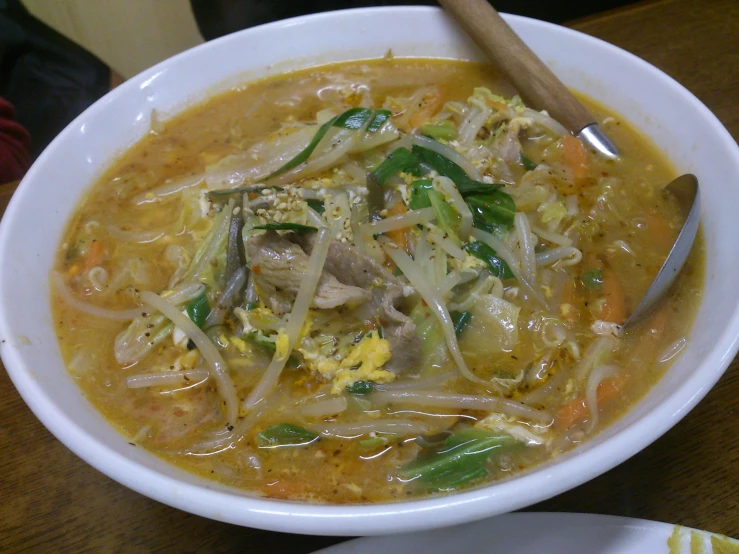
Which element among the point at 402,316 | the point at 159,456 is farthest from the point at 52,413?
Result: the point at 402,316

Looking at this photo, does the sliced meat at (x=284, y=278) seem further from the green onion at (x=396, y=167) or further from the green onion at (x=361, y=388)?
the green onion at (x=396, y=167)

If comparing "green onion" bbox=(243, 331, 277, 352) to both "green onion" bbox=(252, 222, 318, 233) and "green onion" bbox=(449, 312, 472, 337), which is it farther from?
"green onion" bbox=(449, 312, 472, 337)

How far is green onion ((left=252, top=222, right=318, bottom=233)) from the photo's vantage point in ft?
4.94

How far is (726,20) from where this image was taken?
2.60 meters

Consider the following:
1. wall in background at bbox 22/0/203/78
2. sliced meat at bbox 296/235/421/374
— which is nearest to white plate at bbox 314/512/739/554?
sliced meat at bbox 296/235/421/374

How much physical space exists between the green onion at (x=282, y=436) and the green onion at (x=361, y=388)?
0.51ft

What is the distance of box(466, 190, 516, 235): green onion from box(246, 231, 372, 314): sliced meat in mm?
443

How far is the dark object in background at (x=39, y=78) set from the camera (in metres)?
3.24

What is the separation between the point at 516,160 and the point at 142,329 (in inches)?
53.3

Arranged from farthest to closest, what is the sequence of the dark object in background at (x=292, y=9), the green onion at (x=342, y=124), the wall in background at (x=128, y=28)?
the wall in background at (x=128, y=28) → the dark object in background at (x=292, y=9) → the green onion at (x=342, y=124)

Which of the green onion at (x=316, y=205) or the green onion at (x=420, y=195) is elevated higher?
the green onion at (x=420, y=195)

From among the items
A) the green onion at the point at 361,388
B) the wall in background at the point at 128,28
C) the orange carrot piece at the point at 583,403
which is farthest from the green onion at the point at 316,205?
the wall in background at the point at 128,28

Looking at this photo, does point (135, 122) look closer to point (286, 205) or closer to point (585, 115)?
point (286, 205)

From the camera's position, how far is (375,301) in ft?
4.86
